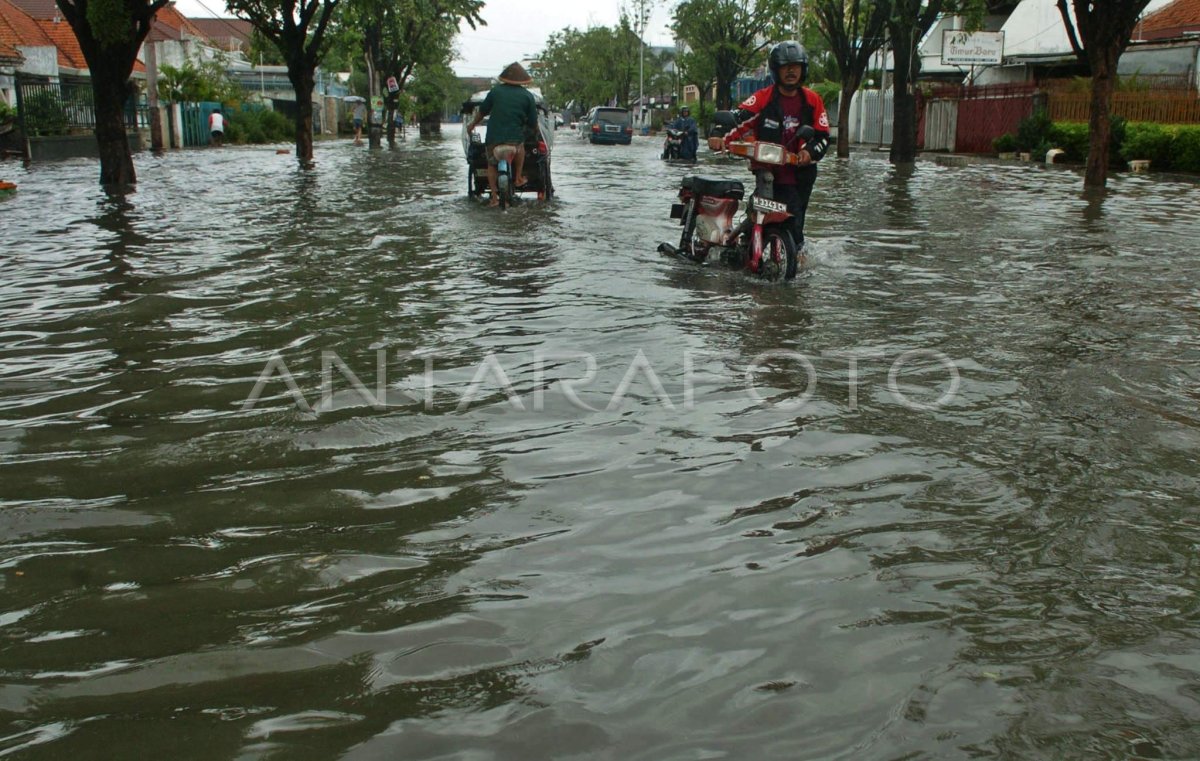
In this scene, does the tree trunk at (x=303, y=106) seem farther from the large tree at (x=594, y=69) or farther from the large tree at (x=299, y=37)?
the large tree at (x=594, y=69)

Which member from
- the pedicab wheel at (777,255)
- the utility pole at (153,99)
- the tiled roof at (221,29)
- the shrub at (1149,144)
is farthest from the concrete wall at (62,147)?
the tiled roof at (221,29)

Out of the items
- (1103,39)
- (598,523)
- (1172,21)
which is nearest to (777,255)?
(598,523)

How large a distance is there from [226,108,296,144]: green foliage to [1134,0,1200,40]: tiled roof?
32136 millimetres

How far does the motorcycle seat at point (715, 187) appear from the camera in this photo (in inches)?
384

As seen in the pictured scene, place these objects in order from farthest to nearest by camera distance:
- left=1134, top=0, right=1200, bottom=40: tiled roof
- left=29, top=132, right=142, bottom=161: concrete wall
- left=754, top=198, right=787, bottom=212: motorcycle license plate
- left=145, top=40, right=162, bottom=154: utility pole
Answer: left=1134, top=0, right=1200, bottom=40: tiled roof
left=145, top=40, right=162, bottom=154: utility pole
left=29, top=132, right=142, bottom=161: concrete wall
left=754, top=198, right=787, bottom=212: motorcycle license plate

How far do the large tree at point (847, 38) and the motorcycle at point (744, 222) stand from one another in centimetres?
2516

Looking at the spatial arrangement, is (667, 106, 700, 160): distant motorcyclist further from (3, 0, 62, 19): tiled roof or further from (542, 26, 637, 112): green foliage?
(542, 26, 637, 112): green foliage

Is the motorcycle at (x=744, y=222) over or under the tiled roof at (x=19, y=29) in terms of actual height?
under

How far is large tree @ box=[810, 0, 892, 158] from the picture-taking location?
34.4 metres

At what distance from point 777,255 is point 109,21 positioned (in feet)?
42.3

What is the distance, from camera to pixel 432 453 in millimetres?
4508

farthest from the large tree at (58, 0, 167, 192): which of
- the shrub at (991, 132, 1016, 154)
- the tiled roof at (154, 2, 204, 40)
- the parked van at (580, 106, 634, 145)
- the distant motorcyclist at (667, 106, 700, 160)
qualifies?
the tiled roof at (154, 2, 204, 40)

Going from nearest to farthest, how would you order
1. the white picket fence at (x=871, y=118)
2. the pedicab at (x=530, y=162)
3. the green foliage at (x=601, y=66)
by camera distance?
1. the pedicab at (x=530, y=162)
2. the white picket fence at (x=871, y=118)
3. the green foliage at (x=601, y=66)

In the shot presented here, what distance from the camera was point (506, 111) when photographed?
14352 mm
